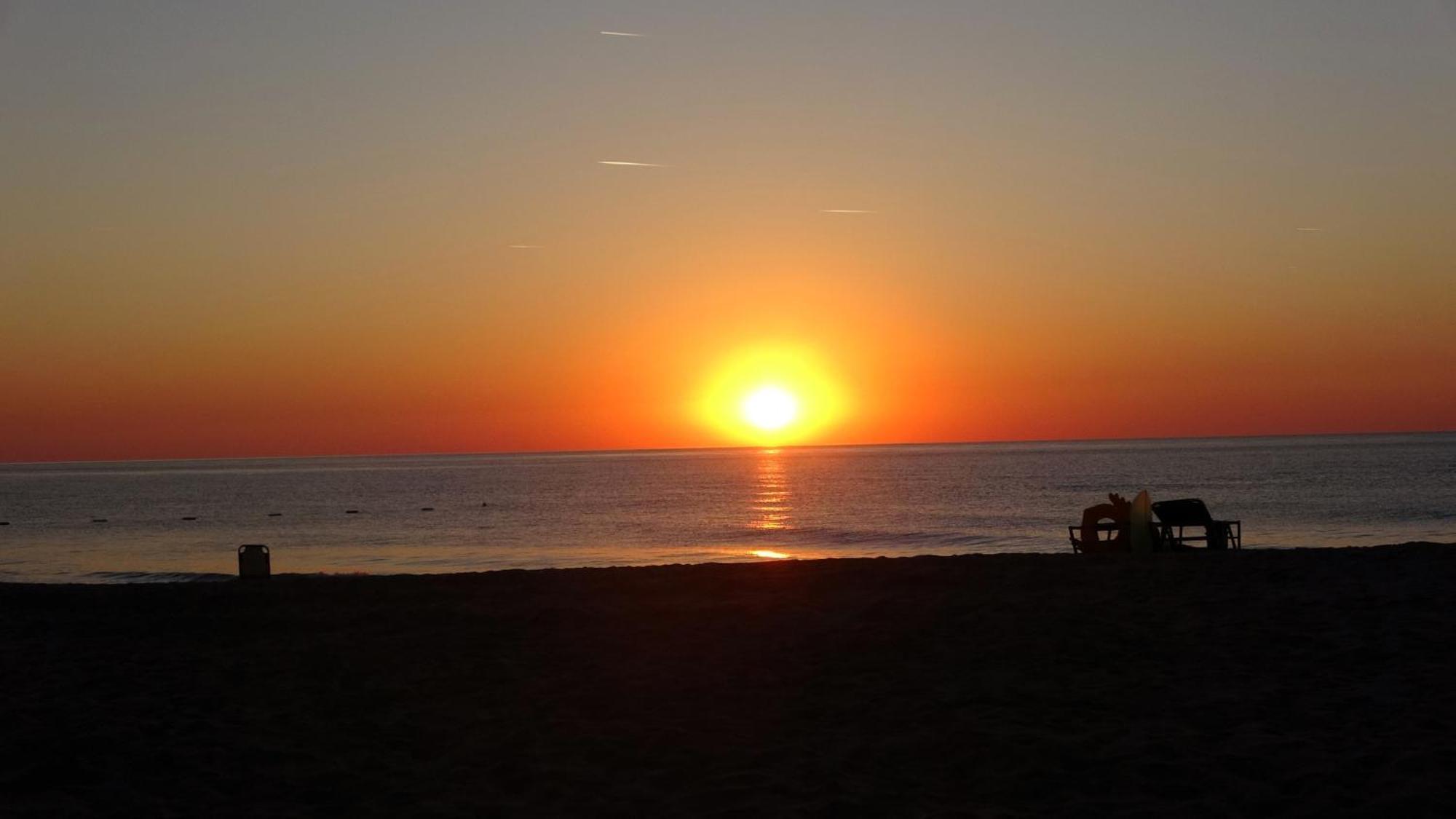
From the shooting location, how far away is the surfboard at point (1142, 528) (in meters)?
18.9

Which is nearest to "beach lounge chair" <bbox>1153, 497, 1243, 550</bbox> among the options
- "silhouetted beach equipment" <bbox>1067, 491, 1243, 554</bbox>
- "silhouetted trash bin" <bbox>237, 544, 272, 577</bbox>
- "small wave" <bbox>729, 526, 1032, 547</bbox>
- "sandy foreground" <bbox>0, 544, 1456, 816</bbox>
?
"silhouetted beach equipment" <bbox>1067, 491, 1243, 554</bbox>

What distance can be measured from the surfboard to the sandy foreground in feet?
12.3

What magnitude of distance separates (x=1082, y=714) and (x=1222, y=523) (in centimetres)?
1437

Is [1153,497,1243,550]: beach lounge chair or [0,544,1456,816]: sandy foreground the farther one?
[1153,497,1243,550]: beach lounge chair

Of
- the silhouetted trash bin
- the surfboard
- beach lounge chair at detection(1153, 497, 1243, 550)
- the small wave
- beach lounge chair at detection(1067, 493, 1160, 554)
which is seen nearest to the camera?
the surfboard

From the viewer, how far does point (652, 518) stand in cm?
6419

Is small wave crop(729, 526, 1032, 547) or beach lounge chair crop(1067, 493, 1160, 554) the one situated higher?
beach lounge chair crop(1067, 493, 1160, 554)

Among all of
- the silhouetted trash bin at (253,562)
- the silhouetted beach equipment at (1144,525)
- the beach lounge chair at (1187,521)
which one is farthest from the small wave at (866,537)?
the silhouetted trash bin at (253,562)

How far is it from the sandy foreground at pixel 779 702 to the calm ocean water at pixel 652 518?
2104cm

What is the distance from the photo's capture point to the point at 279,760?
303 inches

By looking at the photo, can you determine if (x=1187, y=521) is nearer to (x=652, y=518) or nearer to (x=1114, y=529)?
(x=1114, y=529)

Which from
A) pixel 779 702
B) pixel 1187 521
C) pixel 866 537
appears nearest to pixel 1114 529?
pixel 1187 521

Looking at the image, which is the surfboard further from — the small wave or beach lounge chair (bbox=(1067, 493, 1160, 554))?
the small wave

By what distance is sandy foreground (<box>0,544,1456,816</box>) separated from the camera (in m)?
6.72
